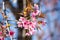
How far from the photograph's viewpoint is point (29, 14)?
1.57 m

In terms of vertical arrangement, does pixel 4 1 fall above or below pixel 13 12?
above

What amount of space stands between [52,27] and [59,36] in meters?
0.10

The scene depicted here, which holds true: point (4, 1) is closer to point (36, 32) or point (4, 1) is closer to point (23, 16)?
point (23, 16)

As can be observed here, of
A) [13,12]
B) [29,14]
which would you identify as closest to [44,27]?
[29,14]

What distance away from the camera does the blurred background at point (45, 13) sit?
5.17 feet

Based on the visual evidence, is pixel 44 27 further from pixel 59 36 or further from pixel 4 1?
pixel 4 1

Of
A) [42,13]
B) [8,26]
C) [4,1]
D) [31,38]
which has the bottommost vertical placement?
[31,38]

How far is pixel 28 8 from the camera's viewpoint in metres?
1.58

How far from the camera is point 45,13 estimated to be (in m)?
1.62

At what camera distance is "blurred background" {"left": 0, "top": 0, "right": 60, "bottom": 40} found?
1576 mm

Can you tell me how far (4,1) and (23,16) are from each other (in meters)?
0.23

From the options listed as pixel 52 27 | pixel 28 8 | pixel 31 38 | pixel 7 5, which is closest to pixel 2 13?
pixel 7 5

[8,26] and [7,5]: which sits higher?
[7,5]

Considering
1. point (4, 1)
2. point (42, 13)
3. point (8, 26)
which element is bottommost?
point (8, 26)
